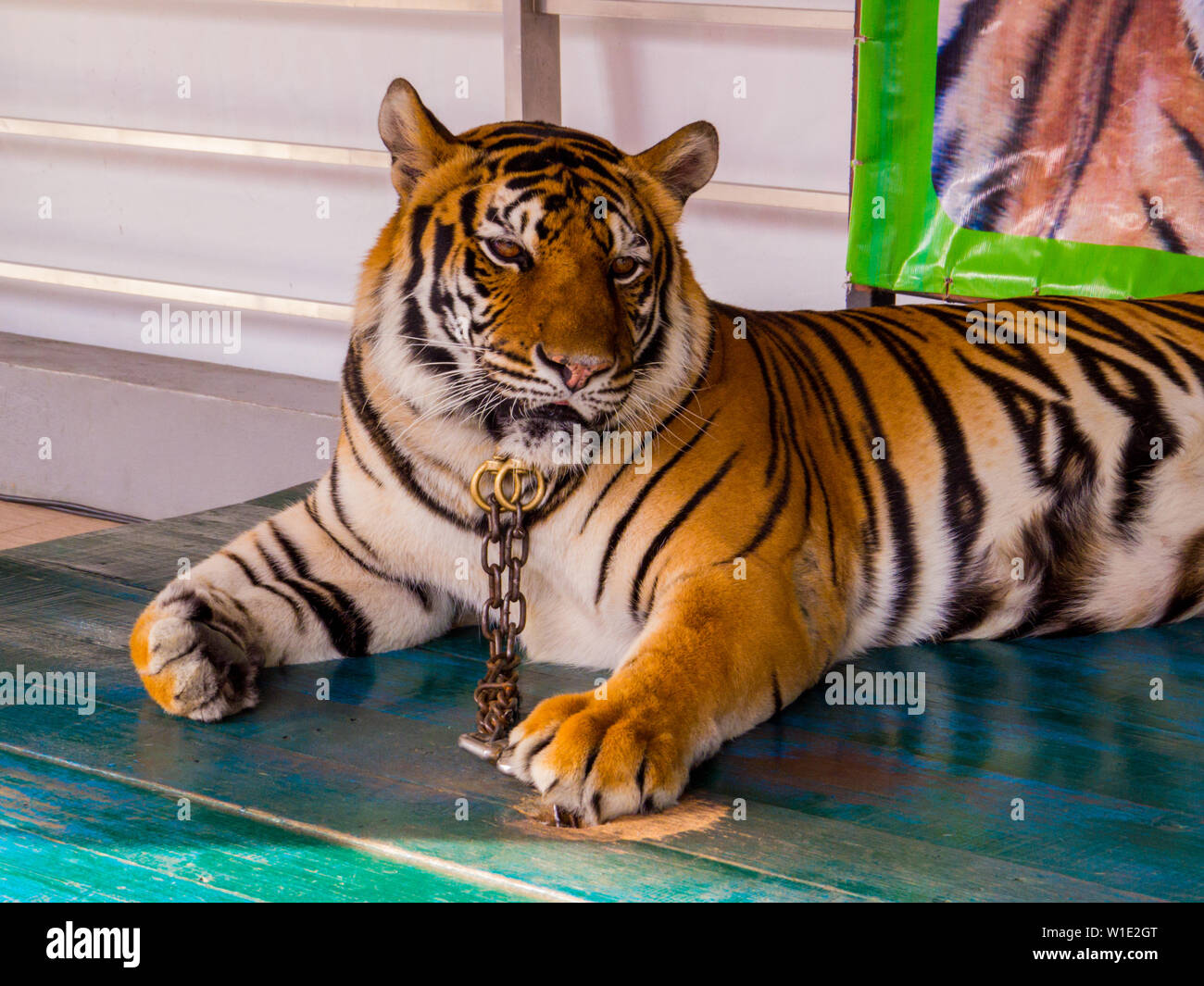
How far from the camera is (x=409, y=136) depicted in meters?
2.01

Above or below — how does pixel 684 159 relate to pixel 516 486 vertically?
above

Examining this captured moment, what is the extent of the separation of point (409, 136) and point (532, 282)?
0.31 m

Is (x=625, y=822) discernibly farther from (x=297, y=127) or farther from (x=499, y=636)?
(x=297, y=127)

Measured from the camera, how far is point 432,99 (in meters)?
4.22

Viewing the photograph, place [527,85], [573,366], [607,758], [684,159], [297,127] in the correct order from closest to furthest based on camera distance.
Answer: [607,758] < [573,366] < [684,159] < [527,85] < [297,127]

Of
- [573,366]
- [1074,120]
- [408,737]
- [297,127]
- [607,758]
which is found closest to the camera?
[607,758]

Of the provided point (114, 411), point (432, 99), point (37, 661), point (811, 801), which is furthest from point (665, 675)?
Answer: point (114, 411)

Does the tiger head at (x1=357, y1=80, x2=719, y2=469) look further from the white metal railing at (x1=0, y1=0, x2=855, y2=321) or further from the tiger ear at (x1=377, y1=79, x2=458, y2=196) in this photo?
the white metal railing at (x1=0, y1=0, x2=855, y2=321)

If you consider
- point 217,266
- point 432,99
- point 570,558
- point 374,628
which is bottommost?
point 374,628

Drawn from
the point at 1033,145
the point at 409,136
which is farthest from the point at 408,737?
the point at 1033,145

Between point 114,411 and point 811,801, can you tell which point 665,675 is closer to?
point 811,801

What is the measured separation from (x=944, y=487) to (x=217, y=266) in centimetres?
314

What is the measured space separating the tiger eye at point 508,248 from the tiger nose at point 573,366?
0.53 feet
